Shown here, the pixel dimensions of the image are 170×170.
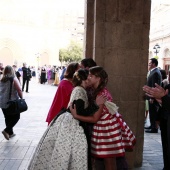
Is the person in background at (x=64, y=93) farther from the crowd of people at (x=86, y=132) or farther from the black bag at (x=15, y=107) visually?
the black bag at (x=15, y=107)

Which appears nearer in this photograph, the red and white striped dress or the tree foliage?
the red and white striped dress

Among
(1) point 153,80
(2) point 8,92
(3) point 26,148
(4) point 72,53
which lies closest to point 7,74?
(2) point 8,92

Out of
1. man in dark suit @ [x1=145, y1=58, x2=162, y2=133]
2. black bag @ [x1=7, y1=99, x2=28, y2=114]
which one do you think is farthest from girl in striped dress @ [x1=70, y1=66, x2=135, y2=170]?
man in dark suit @ [x1=145, y1=58, x2=162, y2=133]

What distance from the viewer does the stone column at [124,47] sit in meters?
4.84

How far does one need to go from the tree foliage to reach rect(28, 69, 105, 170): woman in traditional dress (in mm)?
49683

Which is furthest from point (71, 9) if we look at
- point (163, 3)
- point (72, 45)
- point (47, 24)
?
point (163, 3)

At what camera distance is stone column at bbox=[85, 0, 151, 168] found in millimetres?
4840

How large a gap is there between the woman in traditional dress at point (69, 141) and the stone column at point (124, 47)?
1.23m

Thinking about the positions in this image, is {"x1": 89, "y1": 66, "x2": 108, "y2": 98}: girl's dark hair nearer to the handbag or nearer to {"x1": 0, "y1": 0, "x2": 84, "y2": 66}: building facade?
the handbag

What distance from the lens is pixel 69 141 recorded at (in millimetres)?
3656

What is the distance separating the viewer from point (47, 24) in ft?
201

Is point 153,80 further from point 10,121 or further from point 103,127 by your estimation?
point 103,127

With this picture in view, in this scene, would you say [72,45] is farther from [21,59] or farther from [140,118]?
[140,118]

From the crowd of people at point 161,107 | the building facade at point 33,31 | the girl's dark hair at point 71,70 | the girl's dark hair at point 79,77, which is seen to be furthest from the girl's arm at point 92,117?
the building facade at point 33,31
